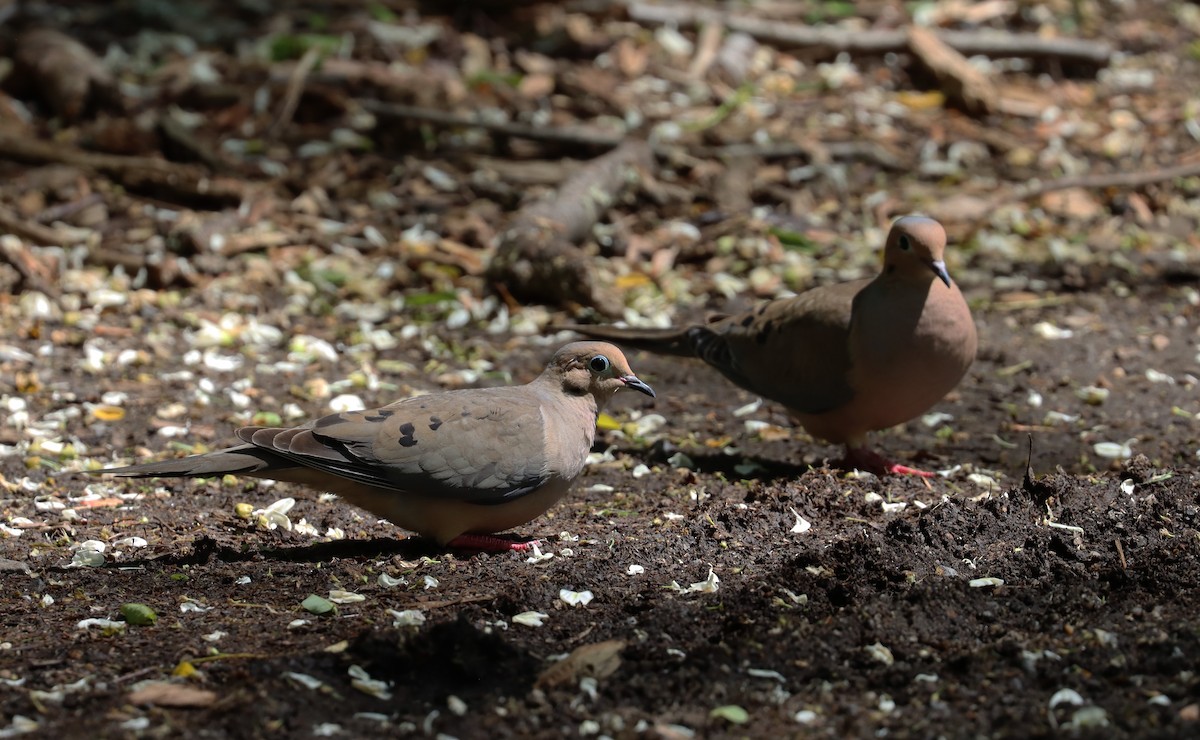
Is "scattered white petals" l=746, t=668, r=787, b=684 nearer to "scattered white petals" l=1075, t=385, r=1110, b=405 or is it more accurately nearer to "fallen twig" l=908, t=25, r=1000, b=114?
"scattered white petals" l=1075, t=385, r=1110, b=405

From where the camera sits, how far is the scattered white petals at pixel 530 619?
11.7 feet

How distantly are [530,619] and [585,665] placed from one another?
1.34 ft

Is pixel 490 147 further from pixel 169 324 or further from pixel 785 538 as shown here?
pixel 785 538

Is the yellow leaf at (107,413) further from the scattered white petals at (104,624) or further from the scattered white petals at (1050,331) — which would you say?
the scattered white petals at (1050,331)

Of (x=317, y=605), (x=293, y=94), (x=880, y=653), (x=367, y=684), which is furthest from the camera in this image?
(x=293, y=94)

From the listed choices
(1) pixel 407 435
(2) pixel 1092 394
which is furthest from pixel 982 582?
(2) pixel 1092 394

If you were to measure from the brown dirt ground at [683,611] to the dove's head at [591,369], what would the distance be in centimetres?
48

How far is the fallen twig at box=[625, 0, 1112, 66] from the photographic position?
1032 cm

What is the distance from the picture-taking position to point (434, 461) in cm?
414

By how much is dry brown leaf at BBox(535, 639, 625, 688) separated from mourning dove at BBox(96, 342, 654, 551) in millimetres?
951

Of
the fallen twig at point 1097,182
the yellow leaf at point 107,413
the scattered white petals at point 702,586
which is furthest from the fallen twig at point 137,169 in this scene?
the scattered white petals at point 702,586

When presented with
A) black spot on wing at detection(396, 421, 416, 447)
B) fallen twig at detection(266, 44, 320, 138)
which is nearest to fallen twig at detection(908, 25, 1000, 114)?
fallen twig at detection(266, 44, 320, 138)

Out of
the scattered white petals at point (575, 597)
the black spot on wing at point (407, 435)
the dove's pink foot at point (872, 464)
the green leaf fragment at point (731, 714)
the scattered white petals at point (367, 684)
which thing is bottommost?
the dove's pink foot at point (872, 464)

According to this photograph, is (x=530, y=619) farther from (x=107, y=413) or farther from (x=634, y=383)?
(x=107, y=413)
